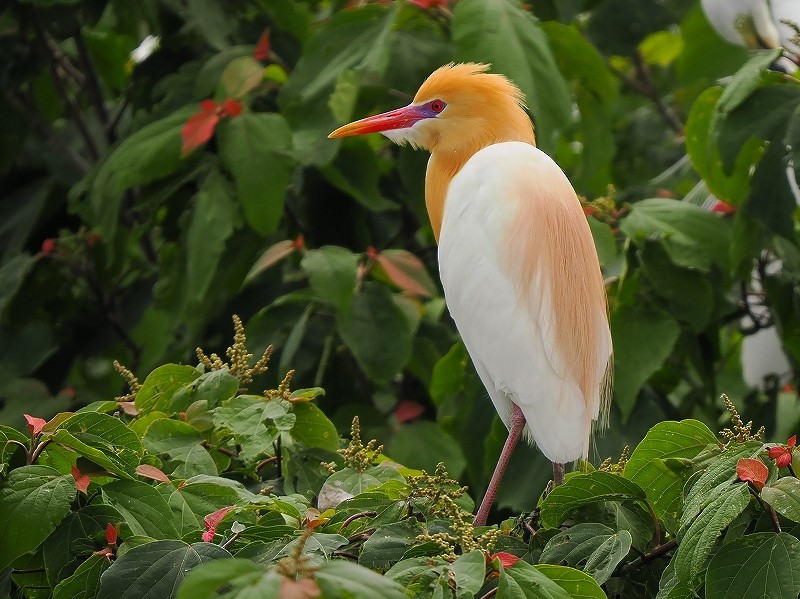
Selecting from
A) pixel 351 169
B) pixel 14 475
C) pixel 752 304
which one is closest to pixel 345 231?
pixel 351 169

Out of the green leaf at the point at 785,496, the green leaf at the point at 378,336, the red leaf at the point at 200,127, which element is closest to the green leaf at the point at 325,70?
the red leaf at the point at 200,127

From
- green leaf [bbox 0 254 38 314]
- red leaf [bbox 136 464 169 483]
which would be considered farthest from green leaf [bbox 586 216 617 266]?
green leaf [bbox 0 254 38 314]

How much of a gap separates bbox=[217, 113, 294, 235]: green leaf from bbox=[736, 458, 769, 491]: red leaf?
131 centimetres

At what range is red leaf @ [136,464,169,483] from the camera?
1.54 m

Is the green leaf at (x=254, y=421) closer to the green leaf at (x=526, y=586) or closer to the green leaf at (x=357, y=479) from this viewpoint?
the green leaf at (x=357, y=479)

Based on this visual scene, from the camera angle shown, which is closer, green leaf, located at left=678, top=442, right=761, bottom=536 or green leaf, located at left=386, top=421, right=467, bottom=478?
green leaf, located at left=678, top=442, right=761, bottom=536

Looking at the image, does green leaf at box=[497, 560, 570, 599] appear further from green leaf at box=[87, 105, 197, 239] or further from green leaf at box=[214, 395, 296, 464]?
green leaf at box=[87, 105, 197, 239]

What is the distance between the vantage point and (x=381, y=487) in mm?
1578

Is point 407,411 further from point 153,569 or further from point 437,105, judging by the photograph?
point 153,569

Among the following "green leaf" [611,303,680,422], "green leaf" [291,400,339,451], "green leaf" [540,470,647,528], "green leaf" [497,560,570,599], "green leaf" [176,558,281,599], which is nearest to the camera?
"green leaf" [176,558,281,599]

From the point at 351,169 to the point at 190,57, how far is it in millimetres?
735

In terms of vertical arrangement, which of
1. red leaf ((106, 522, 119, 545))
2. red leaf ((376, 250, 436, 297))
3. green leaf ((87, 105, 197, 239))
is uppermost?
red leaf ((106, 522, 119, 545))

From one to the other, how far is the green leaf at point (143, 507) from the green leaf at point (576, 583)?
470 millimetres

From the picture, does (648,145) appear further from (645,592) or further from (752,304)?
(645,592)
